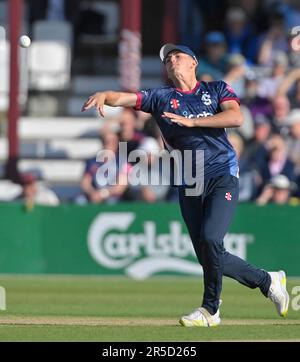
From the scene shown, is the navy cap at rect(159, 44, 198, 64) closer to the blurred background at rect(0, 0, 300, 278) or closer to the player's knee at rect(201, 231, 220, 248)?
the player's knee at rect(201, 231, 220, 248)

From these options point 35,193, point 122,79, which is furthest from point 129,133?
point 122,79

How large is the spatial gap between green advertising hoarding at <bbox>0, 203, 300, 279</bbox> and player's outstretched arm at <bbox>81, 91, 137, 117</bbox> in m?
6.93

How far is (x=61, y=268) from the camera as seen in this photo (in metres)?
16.9

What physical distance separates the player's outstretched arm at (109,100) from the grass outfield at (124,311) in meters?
1.77

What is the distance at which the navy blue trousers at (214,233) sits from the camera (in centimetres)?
959

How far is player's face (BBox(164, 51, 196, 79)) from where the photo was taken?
9844 millimetres

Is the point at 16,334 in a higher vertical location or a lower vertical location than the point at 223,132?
lower

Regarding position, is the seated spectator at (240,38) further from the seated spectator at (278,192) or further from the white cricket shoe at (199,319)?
the white cricket shoe at (199,319)

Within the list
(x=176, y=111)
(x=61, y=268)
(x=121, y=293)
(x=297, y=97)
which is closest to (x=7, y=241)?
(x=61, y=268)

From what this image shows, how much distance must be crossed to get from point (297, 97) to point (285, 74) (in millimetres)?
478

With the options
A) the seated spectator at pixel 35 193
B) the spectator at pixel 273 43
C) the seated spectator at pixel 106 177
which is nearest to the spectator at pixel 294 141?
the spectator at pixel 273 43

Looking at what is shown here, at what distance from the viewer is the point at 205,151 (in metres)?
9.85

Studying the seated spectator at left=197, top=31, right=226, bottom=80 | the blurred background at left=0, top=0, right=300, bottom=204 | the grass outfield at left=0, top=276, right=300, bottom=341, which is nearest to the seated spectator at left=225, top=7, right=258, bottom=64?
the blurred background at left=0, top=0, right=300, bottom=204

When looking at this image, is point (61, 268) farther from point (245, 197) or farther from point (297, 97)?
point (297, 97)
